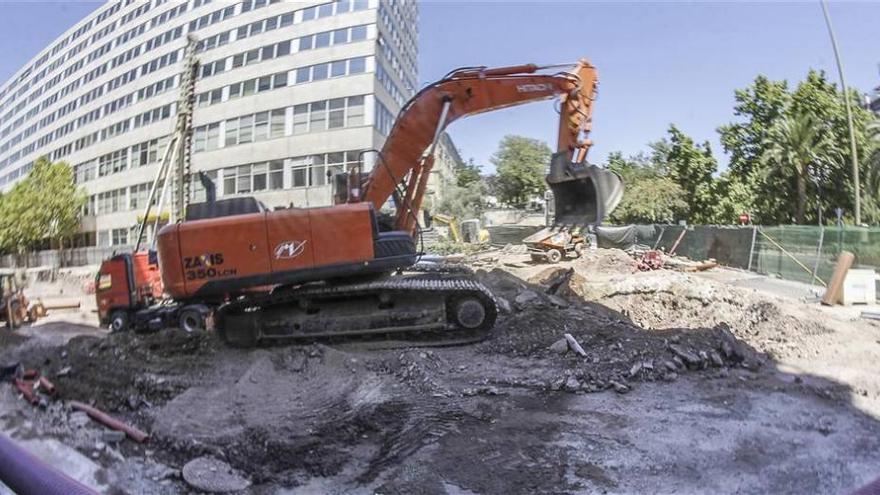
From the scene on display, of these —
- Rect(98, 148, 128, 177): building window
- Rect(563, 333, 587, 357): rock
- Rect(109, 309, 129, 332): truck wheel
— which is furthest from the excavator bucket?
Rect(98, 148, 128, 177): building window

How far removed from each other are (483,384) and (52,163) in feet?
58.0

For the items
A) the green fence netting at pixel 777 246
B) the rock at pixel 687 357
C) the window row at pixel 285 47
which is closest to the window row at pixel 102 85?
the window row at pixel 285 47

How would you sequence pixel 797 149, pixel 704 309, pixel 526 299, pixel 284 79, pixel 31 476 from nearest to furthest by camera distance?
pixel 31 476
pixel 526 299
pixel 704 309
pixel 284 79
pixel 797 149

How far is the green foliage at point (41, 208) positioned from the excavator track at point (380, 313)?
12.0 metres

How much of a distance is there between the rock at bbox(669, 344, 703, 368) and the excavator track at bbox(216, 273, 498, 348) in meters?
2.27

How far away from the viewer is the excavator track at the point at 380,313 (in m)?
6.70

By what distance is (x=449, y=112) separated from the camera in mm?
7883

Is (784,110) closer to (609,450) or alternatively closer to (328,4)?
(328,4)

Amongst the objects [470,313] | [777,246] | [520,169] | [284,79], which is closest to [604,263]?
[777,246]

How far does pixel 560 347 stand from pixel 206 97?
2223 cm

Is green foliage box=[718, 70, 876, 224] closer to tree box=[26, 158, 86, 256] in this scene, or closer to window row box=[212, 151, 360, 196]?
window row box=[212, 151, 360, 196]

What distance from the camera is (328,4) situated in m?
18.8

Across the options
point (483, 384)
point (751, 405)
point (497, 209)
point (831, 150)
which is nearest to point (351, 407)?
point (483, 384)

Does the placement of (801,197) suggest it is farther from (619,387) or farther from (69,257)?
(69,257)
